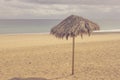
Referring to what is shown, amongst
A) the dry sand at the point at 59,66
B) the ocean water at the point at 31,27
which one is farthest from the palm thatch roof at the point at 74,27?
the ocean water at the point at 31,27

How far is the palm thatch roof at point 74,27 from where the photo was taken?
11789mm

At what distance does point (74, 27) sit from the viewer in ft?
38.7

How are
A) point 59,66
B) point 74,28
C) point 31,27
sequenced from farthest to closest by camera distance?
point 31,27
point 59,66
point 74,28

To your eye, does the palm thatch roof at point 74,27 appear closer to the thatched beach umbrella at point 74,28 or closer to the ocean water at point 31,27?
the thatched beach umbrella at point 74,28

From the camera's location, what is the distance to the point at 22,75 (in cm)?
1277

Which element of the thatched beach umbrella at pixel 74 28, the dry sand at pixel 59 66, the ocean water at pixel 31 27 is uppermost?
the thatched beach umbrella at pixel 74 28

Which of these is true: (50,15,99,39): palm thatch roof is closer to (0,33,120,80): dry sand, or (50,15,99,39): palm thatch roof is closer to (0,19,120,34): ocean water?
(0,33,120,80): dry sand

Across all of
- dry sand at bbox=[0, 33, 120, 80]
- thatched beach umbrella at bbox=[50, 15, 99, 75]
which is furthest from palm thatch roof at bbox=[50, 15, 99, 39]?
dry sand at bbox=[0, 33, 120, 80]

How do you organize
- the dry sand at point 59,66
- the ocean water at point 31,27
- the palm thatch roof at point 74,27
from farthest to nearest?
the ocean water at point 31,27 → the dry sand at point 59,66 → the palm thatch roof at point 74,27

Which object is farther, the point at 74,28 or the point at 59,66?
the point at 59,66

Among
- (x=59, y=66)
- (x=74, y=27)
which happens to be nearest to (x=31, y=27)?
(x=59, y=66)

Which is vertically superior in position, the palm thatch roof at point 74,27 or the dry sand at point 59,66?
the palm thatch roof at point 74,27

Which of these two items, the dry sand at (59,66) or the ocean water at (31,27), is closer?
the dry sand at (59,66)

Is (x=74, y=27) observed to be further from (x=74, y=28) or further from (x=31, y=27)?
(x=31, y=27)
